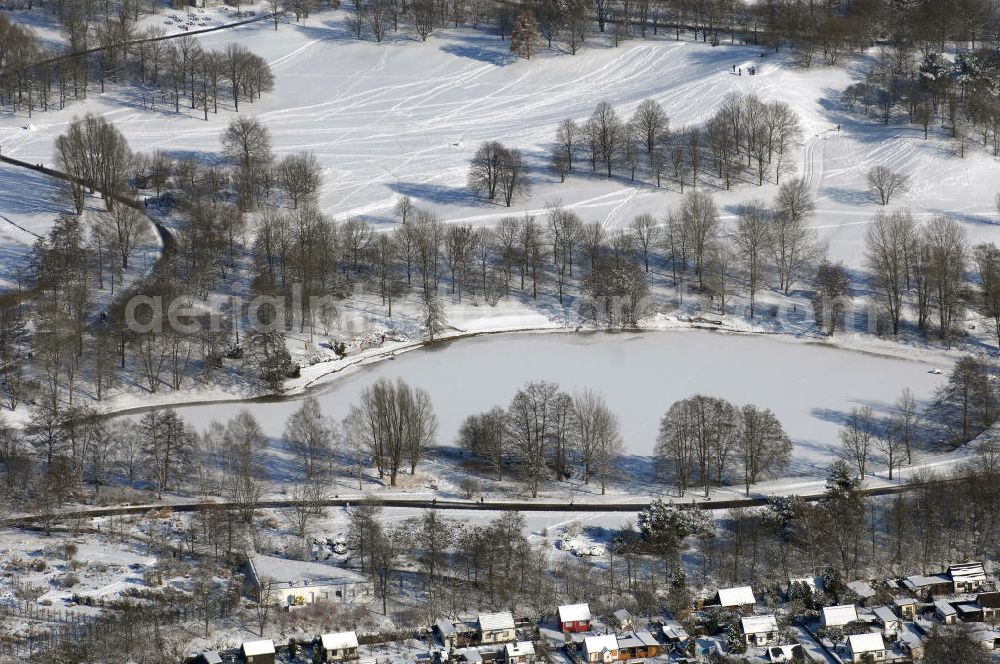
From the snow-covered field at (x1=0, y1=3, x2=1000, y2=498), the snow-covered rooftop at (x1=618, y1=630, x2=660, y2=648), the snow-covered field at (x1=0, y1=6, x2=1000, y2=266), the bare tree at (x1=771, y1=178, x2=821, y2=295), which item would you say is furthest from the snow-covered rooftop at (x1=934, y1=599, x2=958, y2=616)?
the snow-covered field at (x1=0, y1=6, x2=1000, y2=266)

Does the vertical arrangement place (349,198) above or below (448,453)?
above

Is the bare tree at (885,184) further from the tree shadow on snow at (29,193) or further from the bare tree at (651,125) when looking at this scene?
the tree shadow on snow at (29,193)

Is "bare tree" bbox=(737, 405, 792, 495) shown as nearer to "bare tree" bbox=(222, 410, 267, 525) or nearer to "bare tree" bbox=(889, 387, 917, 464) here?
"bare tree" bbox=(889, 387, 917, 464)

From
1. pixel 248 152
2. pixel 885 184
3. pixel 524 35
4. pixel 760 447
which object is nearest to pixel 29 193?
pixel 248 152

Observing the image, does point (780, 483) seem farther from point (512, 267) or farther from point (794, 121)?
point (794, 121)

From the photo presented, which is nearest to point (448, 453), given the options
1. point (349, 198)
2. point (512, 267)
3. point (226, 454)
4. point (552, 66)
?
point (226, 454)

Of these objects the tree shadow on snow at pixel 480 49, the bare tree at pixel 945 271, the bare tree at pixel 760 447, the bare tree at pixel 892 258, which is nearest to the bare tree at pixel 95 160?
the tree shadow on snow at pixel 480 49

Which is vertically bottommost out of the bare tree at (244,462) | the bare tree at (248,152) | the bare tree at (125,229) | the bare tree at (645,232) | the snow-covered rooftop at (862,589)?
the snow-covered rooftop at (862,589)
